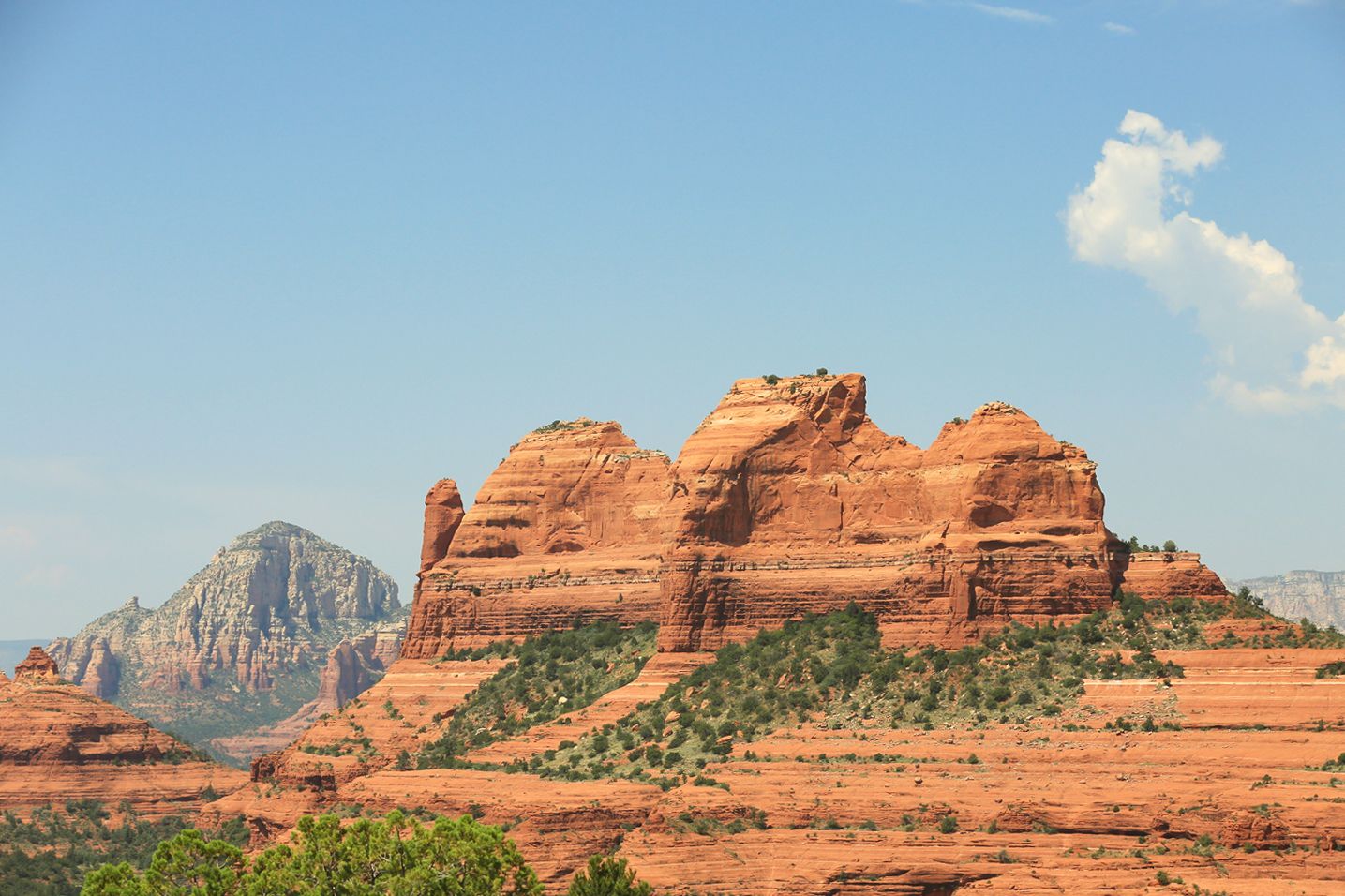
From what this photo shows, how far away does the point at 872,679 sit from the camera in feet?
344

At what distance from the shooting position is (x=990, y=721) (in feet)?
321

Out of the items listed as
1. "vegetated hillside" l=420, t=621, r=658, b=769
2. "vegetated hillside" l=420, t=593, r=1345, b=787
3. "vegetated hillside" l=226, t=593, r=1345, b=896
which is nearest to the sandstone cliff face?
"vegetated hillside" l=420, t=621, r=658, b=769

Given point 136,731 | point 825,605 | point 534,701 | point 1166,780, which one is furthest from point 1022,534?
point 136,731

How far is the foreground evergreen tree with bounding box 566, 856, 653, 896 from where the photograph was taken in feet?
272

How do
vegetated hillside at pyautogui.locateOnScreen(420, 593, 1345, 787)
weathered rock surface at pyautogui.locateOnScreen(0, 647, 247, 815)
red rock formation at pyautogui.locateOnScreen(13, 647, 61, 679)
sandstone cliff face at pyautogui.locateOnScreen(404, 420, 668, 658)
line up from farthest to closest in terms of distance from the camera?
red rock formation at pyautogui.locateOnScreen(13, 647, 61, 679) < weathered rock surface at pyautogui.locateOnScreen(0, 647, 247, 815) < sandstone cliff face at pyautogui.locateOnScreen(404, 420, 668, 658) < vegetated hillside at pyautogui.locateOnScreen(420, 593, 1345, 787)

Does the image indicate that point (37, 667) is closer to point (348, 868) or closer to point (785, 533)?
point (785, 533)

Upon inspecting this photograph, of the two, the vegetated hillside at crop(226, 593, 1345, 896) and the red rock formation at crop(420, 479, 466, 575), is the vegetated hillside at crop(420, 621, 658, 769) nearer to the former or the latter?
the vegetated hillside at crop(226, 593, 1345, 896)

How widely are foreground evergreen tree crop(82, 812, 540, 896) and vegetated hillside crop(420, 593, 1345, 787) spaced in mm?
18690

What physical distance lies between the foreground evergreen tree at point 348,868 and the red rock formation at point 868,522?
103ft

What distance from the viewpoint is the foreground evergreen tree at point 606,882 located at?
82938 mm

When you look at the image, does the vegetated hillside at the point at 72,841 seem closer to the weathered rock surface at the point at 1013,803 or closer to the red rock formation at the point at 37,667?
the red rock formation at the point at 37,667

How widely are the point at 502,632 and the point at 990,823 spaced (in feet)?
151

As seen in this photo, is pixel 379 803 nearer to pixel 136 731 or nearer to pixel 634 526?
pixel 634 526

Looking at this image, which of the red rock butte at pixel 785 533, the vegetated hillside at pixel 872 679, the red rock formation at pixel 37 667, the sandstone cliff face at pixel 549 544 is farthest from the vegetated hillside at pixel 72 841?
the vegetated hillside at pixel 872 679
